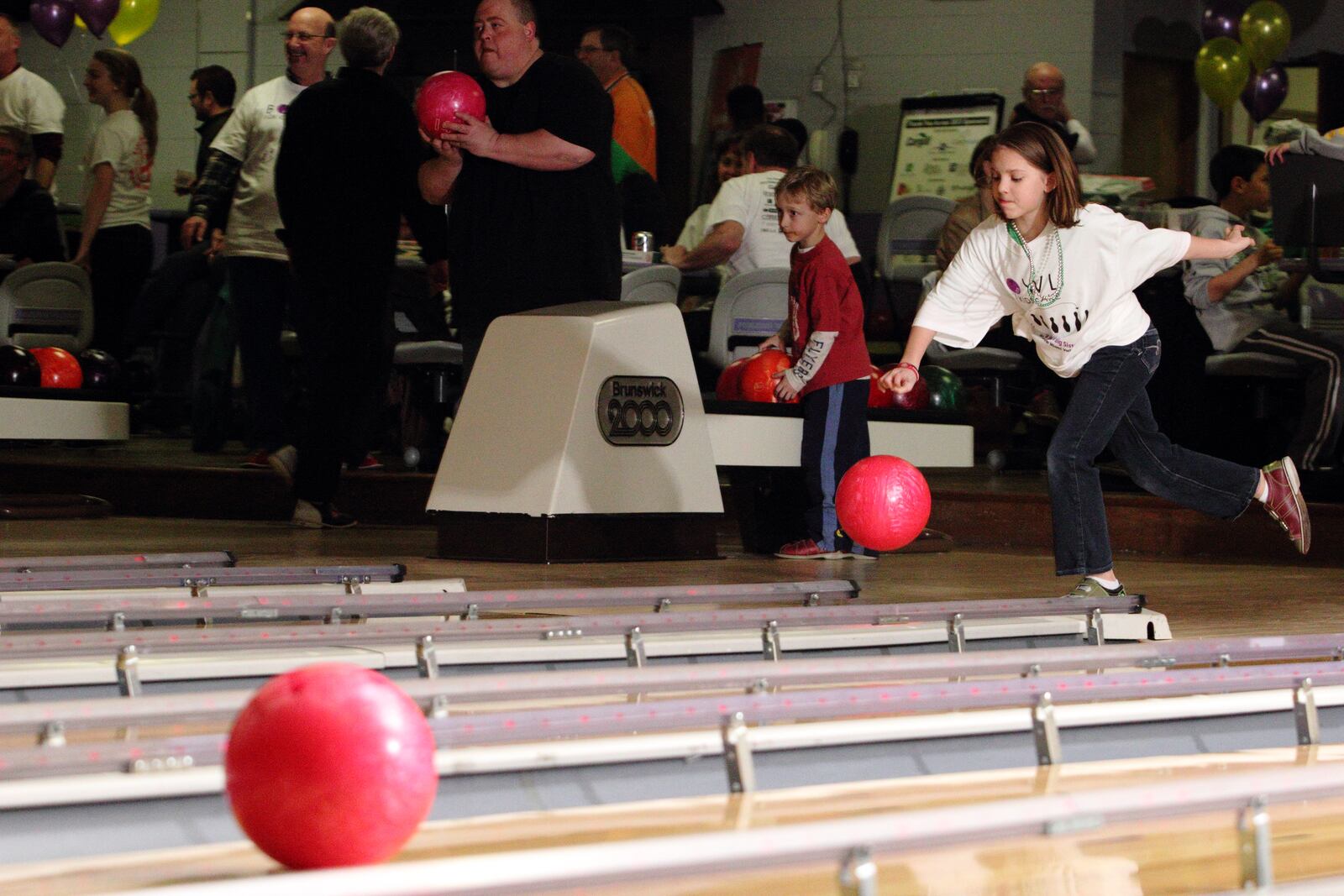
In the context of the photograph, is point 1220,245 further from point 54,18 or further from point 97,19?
point 54,18

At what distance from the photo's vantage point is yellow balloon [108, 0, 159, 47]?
911 cm

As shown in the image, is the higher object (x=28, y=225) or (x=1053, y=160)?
(x=1053, y=160)

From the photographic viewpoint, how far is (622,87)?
6.33 metres

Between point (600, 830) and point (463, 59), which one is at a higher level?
point (463, 59)

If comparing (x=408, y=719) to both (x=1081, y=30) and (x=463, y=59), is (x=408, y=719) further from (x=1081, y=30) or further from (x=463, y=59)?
(x=463, y=59)

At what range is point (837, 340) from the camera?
4641 mm

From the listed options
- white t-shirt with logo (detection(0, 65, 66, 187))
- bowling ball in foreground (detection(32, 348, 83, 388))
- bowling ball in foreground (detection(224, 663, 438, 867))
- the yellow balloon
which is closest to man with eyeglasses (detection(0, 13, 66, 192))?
white t-shirt with logo (detection(0, 65, 66, 187))

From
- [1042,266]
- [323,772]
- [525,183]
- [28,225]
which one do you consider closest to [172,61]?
[28,225]

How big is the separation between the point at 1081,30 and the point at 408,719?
9764mm

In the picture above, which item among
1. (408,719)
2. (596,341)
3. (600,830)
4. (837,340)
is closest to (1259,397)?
(837,340)

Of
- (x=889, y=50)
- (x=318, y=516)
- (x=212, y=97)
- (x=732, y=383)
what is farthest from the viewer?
(x=889, y=50)

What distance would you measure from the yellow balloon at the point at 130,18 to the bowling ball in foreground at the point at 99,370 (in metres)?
3.12

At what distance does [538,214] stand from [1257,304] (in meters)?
3.03

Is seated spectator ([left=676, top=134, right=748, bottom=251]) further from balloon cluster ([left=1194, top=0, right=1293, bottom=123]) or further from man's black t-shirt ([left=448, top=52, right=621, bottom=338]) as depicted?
balloon cluster ([left=1194, top=0, right=1293, bottom=123])
